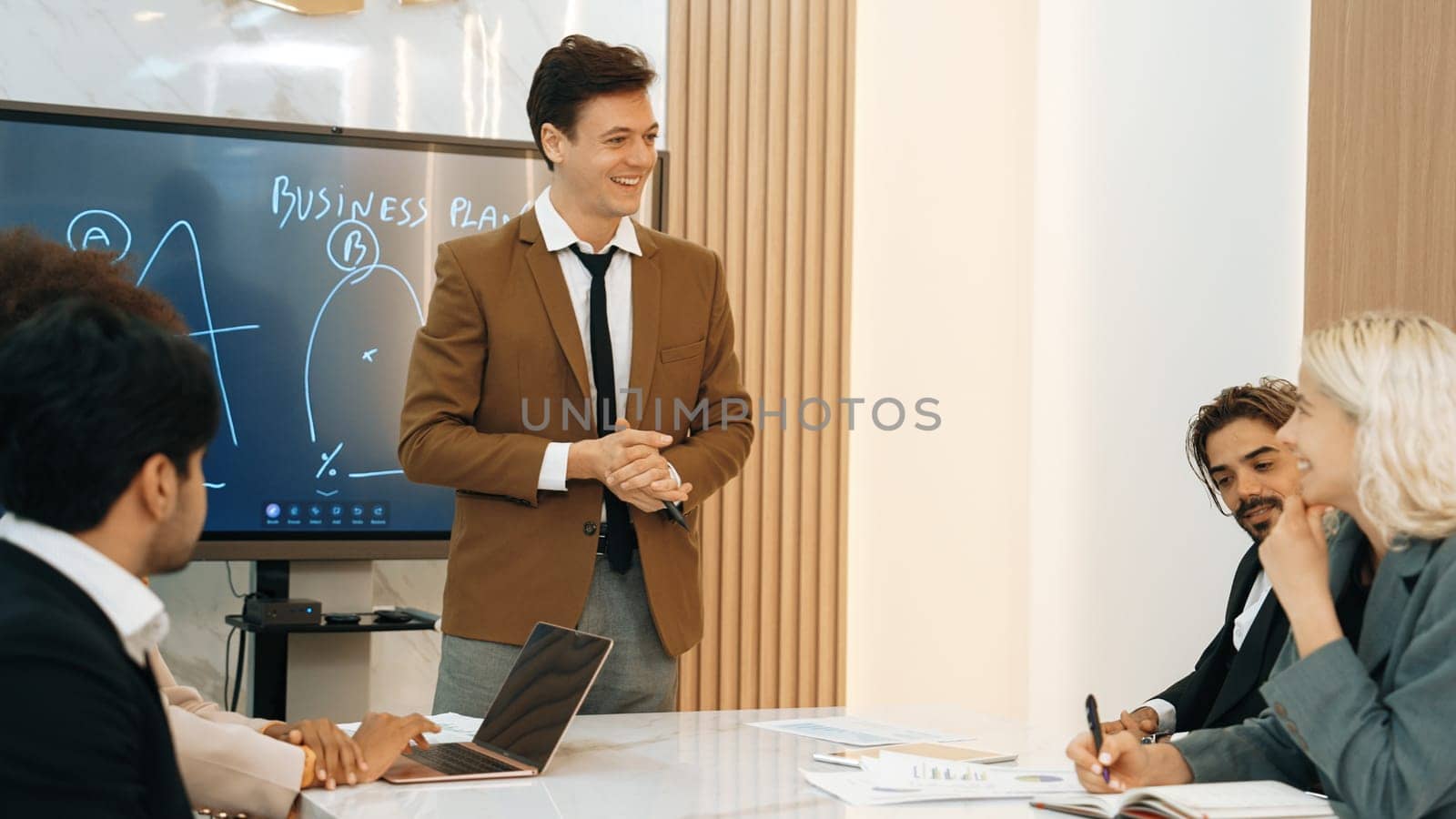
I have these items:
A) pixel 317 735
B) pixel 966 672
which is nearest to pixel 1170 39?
pixel 966 672

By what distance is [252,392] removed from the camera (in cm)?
348

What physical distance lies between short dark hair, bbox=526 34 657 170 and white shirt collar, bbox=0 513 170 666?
145cm

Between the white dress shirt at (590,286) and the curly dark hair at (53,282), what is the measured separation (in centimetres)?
83

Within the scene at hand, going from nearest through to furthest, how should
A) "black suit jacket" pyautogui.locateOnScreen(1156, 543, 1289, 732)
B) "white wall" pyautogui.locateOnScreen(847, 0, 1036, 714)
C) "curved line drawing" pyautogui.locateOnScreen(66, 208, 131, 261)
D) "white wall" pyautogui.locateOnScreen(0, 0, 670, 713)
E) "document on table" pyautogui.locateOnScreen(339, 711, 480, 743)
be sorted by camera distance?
"document on table" pyautogui.locateOnScreen(339, 711, 480, 743) → "black suit jacket" pyautogui.locateOnScreen(1156, 543, 1289, 732) → "curved line drawing" pyautogui.locateOnScreen(66, 208, 131, 261) → "white wall" pyautogui.locateOnScreen(0, 0, 670, 713) → "white wall" pyautogui.locateOnScreen(847, 0, 1036, 714)

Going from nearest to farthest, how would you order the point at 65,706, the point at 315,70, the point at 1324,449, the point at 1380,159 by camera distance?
the point at 65,706, the point at 1324,449, the point at 1380,159, the point at 315,70

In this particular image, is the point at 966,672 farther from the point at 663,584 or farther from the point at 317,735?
the point at 317,735

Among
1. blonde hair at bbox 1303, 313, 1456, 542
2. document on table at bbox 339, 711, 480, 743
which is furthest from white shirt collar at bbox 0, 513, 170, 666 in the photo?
blonde hair at bbox 1303, 313, 1456, 542

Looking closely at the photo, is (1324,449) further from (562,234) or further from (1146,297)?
(1146,297)

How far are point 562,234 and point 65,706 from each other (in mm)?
1520

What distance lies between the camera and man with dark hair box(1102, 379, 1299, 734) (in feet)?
7.76

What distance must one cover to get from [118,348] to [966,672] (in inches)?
143

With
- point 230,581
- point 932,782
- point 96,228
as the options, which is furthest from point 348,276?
point 932,782

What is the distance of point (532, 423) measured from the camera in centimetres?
240

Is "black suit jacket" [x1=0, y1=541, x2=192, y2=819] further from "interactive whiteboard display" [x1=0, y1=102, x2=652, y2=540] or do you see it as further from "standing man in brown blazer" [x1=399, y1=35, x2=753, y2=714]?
"interactive whiteboard display" [x1=0, y1=102, x2=652, y2=540]
